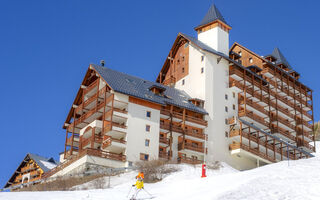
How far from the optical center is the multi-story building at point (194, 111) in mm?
58219

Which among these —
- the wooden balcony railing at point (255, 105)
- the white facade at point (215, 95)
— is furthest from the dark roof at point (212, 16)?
the wooden balcony railing at point (255, 105)

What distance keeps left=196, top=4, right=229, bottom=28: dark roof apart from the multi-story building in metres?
0.20

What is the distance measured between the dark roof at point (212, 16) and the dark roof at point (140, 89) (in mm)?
12924

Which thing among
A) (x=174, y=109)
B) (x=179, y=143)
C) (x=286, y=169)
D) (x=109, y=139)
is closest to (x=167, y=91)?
(x=174, y=109)

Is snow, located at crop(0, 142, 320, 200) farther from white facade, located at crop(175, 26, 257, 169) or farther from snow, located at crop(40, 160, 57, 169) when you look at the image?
snow, located at crop(40, 160, 57, 169)

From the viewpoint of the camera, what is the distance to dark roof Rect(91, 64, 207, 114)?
59719mm

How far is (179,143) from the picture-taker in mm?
62750

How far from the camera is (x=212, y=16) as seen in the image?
75625mm

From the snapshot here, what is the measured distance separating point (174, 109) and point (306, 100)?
1280 inches

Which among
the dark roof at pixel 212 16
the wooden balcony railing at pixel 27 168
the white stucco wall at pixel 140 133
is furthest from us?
the wooden balcony railing at pixel 27 168

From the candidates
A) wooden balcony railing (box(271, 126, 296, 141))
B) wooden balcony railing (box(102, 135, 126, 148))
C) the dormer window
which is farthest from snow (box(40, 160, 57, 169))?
wooden balcony railing (box(271, 126, 296, 141))

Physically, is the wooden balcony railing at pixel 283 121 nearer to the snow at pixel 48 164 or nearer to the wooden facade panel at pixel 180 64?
the wooden facade panel at pixel 180 64

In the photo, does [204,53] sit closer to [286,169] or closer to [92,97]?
[92,97]

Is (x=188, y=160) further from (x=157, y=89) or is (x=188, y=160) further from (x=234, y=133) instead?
(x=234, y=133)
